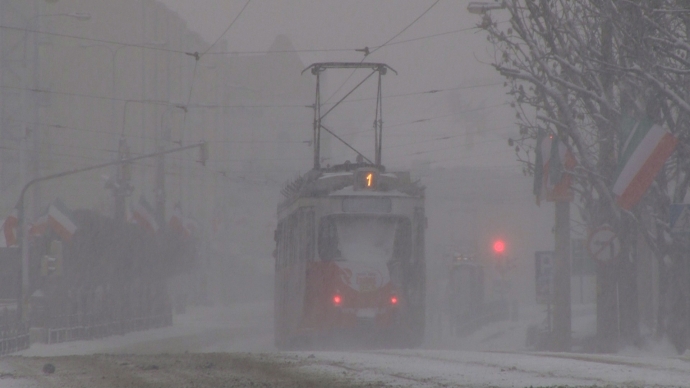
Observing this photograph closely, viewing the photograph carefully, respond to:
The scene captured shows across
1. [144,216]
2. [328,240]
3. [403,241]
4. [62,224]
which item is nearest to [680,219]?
[403,241]

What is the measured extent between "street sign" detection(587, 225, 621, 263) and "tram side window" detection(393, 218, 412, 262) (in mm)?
3431

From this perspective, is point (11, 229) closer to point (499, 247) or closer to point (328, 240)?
point (499, 247)

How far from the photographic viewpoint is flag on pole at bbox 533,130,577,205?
68.8ft

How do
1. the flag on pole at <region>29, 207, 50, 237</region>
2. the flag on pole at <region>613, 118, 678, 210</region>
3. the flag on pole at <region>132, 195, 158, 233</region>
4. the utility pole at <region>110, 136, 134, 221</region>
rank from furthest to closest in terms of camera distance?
the flag on pole at <region>132, 195, 158, 233</region>, the flag on pole at <region>29, 207, 50, 237</region>, the utility pole at <region>110, 136, 134, 221</region>, the flag on pole at <region>613, 118, 678, 210</region>

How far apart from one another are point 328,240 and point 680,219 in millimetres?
5598

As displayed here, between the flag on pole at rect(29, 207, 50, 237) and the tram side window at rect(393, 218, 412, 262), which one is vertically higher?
the flag on pole at rect(29, 207, 50, 237)

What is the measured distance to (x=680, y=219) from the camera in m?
15.8

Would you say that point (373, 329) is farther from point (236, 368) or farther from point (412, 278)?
point (236, 368)

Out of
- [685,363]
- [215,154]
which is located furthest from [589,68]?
[215,154]

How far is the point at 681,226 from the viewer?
15.8 m

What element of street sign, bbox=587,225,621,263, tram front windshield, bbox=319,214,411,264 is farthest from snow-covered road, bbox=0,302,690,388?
street sign, bbox=587,225,621,263

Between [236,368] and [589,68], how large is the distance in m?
10.1

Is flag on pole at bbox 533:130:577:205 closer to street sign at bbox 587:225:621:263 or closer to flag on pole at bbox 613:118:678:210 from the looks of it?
street sign at bbox 587:225:621:263

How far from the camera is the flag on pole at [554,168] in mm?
20969
